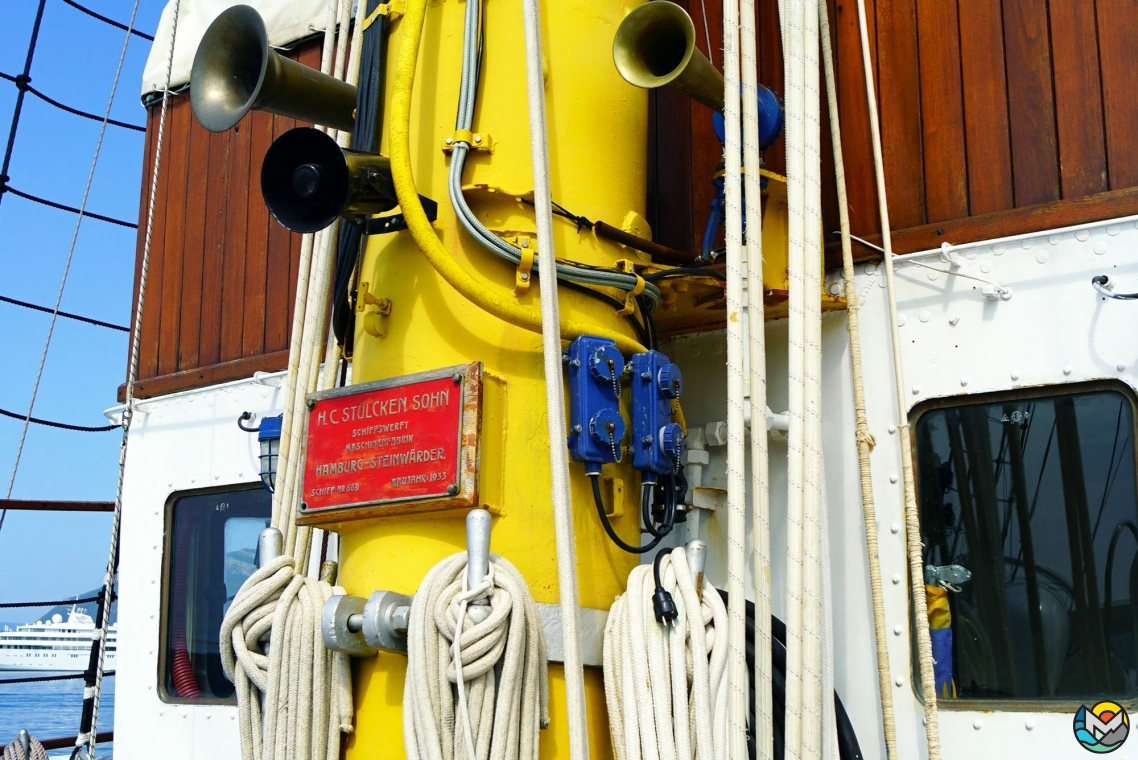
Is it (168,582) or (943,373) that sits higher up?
(943,373)

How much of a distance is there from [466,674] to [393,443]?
0.55 metres

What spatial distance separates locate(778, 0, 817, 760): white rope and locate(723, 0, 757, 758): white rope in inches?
3.8

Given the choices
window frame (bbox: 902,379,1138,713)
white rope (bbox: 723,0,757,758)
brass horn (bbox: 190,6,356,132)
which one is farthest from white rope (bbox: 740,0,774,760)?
brass horn (bbox: 190,6,356,132)

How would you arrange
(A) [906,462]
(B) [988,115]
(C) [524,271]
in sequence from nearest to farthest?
(C) [524,271] < (A) [906,462] < (B) [988,115]

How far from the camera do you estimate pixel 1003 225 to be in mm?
2834

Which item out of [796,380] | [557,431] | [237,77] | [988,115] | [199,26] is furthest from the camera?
[199,26]

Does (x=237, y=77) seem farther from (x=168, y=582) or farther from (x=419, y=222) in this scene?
(x=168, y=582)

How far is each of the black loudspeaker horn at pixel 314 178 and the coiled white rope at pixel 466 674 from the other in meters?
0.83

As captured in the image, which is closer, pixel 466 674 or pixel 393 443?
pixel 466 674

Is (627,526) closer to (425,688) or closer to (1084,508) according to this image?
(425,688)

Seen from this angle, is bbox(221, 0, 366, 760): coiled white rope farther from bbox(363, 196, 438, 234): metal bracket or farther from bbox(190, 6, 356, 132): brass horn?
bbox(190, 6, 356, 132): brass horn

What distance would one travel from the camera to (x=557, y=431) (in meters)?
2.08

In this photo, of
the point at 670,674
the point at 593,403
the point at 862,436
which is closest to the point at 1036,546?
the point at 862,436

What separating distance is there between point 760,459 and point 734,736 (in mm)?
540
